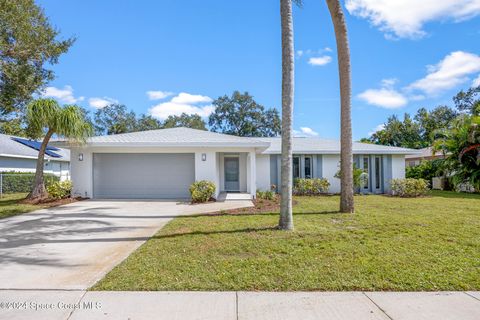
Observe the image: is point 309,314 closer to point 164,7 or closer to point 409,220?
point 409,220

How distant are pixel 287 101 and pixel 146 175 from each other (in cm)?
1015

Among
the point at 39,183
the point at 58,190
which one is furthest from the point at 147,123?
the point at 58,190

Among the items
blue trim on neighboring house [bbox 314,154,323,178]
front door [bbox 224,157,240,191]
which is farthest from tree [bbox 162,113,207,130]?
blue trim on neighboring house [bbox 314,154,323,178]

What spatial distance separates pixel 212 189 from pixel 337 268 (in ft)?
29.1

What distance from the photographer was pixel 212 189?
13.2 metres

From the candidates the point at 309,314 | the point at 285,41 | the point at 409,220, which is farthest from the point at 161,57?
the point at 309,314

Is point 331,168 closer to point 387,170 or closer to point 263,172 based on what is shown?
point 387,170

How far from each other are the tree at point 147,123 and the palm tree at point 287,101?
4104 cm

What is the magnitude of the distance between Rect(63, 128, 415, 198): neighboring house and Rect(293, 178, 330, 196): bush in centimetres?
119

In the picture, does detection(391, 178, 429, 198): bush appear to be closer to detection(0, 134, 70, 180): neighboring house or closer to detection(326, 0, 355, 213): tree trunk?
detection(326, 0, 355, 213): tree trunk

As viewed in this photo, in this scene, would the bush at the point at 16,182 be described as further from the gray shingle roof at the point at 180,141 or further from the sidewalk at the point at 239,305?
the sidewalk at the point at 239,305

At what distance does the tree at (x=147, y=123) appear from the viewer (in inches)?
1806

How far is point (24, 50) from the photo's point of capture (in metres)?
13.0

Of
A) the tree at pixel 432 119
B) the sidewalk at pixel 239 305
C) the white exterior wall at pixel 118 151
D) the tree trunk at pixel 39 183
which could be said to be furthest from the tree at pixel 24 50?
the tree at pixel 432 119
